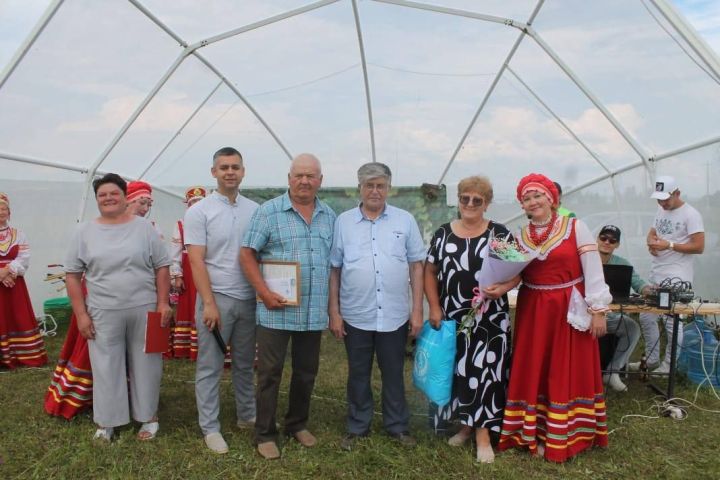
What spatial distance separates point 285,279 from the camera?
11.2 ft

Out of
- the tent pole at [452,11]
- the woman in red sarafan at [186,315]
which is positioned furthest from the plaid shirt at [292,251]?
the tent pole at [452,11]

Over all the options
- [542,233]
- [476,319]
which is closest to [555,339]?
[476,319]

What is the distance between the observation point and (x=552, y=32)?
243 inches

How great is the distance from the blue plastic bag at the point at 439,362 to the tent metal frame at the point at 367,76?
3202mm

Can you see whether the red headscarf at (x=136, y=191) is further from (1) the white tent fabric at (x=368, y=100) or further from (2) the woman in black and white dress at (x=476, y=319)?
(2) the woman in black and white dress at (x=476, y=319)

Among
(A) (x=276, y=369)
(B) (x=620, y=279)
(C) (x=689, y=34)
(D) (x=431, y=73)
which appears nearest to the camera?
(A) (x=276, y=369)

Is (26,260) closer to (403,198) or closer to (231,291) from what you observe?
(231,291)

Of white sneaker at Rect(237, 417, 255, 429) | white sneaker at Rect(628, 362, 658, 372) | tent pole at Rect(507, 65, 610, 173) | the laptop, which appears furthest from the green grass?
tent pole at Rect(507, 65, 610, 173)

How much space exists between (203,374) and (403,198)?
12.8 feet

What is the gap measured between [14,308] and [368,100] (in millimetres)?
5024

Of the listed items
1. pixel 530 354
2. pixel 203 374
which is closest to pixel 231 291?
pixel 203 374

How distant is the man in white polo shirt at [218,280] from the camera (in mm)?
3529

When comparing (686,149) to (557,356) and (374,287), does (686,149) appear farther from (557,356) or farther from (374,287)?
(374,287)

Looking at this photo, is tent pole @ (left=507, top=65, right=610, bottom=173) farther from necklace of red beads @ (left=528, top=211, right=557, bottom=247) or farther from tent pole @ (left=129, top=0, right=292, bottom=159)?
necklace of red beads @ (left=528, top=211, right=557, bottom=247)
